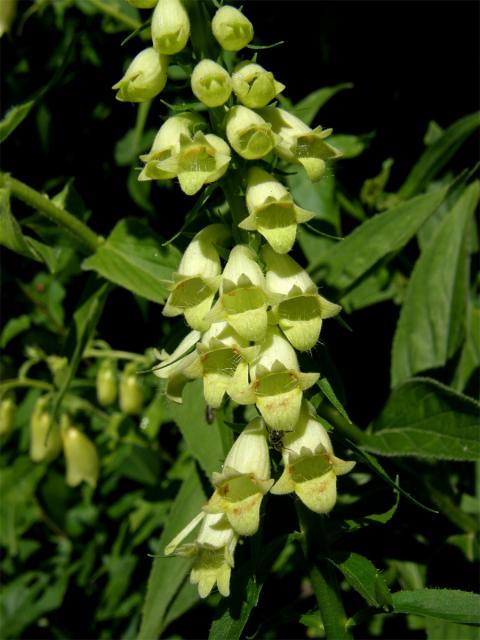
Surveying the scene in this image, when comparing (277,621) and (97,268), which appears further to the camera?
(97,268)

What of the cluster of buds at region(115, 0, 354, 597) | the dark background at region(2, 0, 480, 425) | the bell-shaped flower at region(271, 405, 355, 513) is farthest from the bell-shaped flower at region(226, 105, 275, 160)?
→ the dark background at region(2, 0, 480, 425)

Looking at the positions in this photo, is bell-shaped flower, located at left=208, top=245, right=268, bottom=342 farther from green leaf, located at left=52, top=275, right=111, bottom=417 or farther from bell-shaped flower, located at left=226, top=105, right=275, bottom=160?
green leaf, located at left=52, top=275, right=111, bottom=417

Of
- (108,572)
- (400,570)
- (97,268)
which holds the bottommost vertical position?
(108,572)

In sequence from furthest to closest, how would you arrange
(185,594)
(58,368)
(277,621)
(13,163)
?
(13,163), (58,368), (185,594), (277,621)

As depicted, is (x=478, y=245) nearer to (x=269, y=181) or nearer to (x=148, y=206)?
(x=148, y=206)

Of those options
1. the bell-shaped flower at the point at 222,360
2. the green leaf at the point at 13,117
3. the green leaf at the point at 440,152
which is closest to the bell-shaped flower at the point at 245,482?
the bell-shaped flower at the point at 222,360

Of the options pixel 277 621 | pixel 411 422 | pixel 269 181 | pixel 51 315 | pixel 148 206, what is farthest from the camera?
pixel 51 315

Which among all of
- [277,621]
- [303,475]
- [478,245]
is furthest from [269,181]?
[478,245]

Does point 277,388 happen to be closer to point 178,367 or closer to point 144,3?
point 178,367
